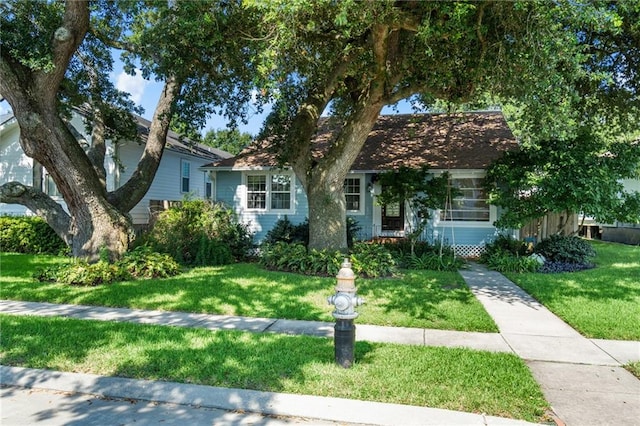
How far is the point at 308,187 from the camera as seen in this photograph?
11.8m

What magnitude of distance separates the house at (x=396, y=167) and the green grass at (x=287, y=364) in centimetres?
885

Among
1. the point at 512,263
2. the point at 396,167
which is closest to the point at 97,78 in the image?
the point at 396,167

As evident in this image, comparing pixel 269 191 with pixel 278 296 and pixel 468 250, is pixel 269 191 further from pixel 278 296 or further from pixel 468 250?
pixel 278 296

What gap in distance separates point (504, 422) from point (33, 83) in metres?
11.1

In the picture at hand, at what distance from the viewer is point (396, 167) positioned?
47.1 feet

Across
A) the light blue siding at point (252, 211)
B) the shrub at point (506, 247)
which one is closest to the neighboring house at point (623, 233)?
the shrub at point (506, 247)

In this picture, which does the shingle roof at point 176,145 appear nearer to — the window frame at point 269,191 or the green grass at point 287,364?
the window frame at point 269,191

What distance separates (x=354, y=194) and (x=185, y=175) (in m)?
10.4

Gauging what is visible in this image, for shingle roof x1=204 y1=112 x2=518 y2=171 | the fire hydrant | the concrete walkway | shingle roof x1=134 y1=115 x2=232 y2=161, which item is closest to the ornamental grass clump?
shingle roof x1=204 y1=112 x2=518 y2=171

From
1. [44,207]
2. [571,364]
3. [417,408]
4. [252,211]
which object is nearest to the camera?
[417,408]

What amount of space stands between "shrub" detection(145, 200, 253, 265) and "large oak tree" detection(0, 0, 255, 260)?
122cm

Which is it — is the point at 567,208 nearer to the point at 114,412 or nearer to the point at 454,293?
the point at 454,293

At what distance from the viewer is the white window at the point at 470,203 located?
1454 centimetres

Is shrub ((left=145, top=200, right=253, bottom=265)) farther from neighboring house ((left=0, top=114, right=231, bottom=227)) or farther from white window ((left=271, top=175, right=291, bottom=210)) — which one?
neighboring house ((left=0, top=114, right=231, bottom=227))
